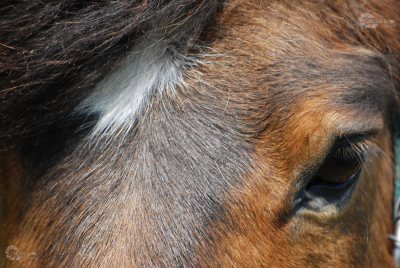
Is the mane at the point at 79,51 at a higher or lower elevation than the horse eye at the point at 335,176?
higher

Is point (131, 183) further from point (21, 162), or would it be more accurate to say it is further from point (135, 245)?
point (21, 162)

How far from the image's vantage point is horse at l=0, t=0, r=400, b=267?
1925 millimetres

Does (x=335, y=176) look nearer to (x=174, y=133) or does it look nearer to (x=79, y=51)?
(x=174, y=133)

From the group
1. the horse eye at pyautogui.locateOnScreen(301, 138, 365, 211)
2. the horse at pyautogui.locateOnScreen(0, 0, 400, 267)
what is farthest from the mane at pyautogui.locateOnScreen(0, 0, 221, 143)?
the horse eye at pyautogui.locateOnScreen(301, 138, 365, 211)

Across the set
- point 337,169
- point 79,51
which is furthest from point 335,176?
point 79,51

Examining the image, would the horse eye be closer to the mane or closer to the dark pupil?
the dark pupil

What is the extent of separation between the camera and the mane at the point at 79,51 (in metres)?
1.92

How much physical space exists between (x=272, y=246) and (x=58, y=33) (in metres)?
0.93

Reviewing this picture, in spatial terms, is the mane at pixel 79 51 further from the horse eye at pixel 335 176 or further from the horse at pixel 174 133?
the horse eye at pixel 335 176

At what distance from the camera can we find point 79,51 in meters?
1.95

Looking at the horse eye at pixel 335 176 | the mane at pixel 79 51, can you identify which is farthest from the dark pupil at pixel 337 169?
the mane at pixel 79 51

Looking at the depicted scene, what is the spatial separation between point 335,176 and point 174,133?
23.2 inches

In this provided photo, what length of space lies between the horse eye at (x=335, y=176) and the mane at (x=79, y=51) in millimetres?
580

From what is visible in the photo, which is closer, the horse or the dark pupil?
the horse
